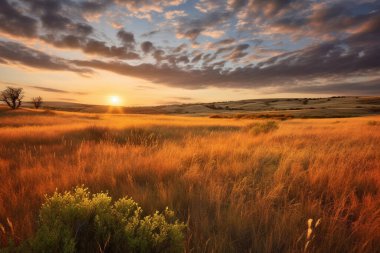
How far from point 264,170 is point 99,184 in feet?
9.08

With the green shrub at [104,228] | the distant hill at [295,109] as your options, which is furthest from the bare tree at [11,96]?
the green shrub at [104,228]

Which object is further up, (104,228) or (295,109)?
(104,228)

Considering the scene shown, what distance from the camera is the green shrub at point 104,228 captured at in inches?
61.2

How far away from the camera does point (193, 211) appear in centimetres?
246

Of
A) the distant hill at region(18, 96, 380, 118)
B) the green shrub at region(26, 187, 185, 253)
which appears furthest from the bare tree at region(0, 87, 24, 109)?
the green shrub at region(26, 187, 185, 253)

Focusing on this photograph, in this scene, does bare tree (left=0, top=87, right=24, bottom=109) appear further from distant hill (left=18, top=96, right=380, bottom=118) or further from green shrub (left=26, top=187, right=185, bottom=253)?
green shrub (left=26, top=187, right=185, bottom=253)

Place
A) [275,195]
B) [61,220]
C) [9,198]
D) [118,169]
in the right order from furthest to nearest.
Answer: [118,169] → [275,195] → [9,198] → [61,220]

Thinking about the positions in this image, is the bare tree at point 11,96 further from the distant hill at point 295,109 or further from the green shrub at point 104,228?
the green shrub at point 104,228

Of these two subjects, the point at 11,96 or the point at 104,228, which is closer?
the point at 104,228

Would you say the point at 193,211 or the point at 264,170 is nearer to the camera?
the point at 193,211

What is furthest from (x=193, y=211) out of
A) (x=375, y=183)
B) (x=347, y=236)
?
(x=375, y=183)

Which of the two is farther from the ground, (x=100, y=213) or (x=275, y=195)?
(x=100, y=213)

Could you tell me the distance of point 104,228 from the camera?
65.1 inches

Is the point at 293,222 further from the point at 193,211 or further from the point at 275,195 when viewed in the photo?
the point at 193,211
